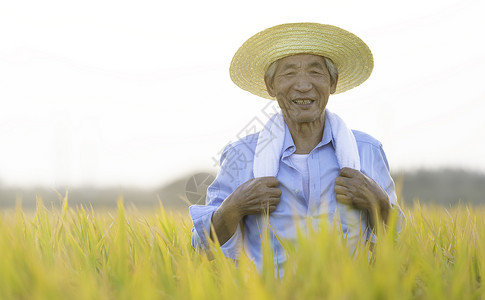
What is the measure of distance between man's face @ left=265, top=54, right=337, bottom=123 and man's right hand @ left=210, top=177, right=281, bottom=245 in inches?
16.8

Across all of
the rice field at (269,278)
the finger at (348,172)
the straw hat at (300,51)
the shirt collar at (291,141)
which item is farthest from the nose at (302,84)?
the rice field at (269,278)

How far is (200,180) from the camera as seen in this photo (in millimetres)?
3908

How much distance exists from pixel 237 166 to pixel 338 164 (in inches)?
22.1

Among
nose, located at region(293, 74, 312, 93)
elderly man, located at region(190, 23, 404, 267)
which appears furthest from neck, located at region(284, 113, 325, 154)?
nose, located at region(293, 74, 312, 93)

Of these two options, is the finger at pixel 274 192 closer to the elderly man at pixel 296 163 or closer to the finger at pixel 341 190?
the elderly man at pixel 296 163

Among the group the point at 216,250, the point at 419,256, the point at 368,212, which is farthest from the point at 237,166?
the point at 419,256

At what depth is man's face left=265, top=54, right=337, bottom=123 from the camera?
247 cm

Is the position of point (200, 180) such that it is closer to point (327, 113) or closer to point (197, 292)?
point (327, 113)

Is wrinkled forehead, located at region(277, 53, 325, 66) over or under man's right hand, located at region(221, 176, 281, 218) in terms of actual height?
over

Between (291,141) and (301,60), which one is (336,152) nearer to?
(291,141)

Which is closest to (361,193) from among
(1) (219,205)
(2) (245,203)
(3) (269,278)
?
(2) (245,203)

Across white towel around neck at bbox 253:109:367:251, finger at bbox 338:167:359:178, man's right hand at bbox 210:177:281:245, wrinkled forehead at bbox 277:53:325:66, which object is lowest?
man's right hand at bbox 210:177:281:245

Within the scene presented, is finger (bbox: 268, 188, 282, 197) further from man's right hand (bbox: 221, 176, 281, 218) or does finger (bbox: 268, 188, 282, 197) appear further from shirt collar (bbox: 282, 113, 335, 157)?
shirt collar (bbox: 282, 113, 335, 157)

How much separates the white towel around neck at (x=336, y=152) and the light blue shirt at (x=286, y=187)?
4cm
